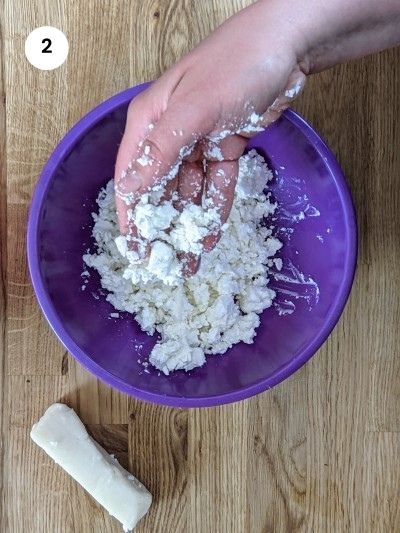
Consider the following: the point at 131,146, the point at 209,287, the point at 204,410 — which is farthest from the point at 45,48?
the point at 204,410

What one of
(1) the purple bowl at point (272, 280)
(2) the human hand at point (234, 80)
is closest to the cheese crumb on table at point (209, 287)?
(1) the purple bowl at point (272, 280)

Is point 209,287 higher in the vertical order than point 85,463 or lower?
higher

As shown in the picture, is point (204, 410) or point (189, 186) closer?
point (189, 186)

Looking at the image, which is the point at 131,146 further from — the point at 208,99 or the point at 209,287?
the point at 209,287

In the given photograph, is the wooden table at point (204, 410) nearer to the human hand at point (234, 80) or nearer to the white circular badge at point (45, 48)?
the white circular badge at point (45, 48)

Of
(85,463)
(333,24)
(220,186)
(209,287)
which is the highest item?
(333,24)

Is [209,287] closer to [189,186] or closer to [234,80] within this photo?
[189,186]
